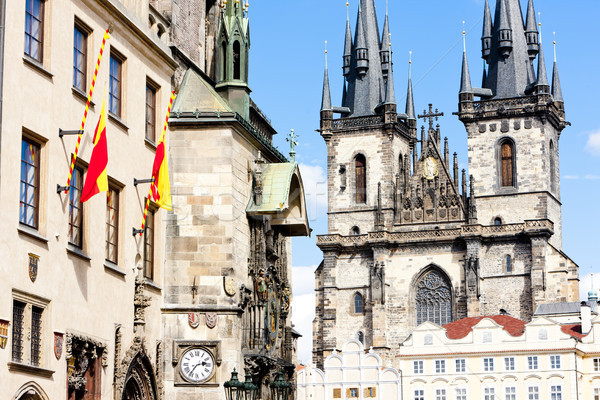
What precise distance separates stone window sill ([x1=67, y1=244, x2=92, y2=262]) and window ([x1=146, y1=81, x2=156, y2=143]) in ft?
12.4

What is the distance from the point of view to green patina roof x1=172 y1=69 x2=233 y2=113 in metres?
22.0

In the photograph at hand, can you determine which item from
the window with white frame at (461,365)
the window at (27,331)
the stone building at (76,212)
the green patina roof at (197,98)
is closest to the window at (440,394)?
the window with white frame at (461,365)

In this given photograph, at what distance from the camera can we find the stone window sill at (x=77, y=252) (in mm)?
16953

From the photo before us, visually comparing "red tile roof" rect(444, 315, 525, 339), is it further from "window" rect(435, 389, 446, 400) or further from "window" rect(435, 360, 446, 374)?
"window" rect(435, 389, 446, 400)

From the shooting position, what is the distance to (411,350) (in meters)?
75.5

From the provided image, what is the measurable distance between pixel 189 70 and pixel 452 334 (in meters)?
53.8

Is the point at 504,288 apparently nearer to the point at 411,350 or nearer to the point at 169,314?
the point at 411,350

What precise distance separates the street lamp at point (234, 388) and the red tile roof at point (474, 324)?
180 ft

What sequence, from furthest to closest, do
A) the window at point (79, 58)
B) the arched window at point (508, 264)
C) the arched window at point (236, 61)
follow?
the arched window at point (508, 264), the arched window at point (236, 61), the window at point (79, 58)

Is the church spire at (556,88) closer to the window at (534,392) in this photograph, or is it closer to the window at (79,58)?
the window at (534,392)

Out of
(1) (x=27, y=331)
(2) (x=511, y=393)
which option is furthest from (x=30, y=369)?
(2) (x=511, y=393)

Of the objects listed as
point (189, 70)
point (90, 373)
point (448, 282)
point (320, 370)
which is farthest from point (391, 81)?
point (90, 373)

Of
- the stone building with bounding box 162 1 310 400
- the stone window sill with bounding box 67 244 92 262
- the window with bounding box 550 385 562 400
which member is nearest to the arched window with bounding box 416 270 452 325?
the window with bounding box 550 385 562 400

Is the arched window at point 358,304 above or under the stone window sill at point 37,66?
above
